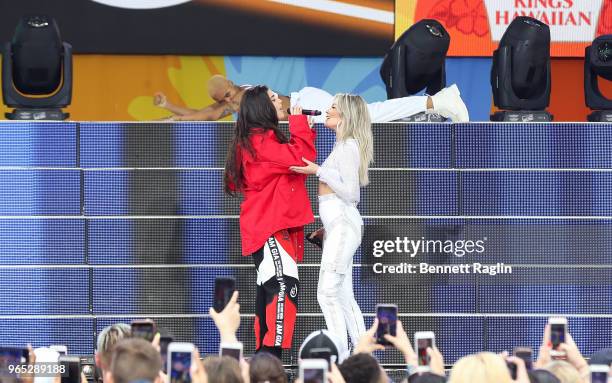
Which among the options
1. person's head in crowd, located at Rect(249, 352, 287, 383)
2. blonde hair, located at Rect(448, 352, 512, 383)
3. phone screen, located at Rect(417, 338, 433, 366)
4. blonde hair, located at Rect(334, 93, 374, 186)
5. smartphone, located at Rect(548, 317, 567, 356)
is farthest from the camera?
blonde hair, located at Rect(334, 93, 374, 186)

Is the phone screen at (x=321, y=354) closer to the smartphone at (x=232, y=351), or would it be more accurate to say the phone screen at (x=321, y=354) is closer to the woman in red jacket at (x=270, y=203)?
the smartphone at (x=232, y=351)

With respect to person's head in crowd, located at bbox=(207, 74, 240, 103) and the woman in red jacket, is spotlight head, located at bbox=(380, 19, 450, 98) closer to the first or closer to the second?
the woman in red jacket

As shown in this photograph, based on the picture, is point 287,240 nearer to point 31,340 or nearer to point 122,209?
point 122,209

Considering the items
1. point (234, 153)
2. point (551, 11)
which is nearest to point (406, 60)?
point (234, 153)

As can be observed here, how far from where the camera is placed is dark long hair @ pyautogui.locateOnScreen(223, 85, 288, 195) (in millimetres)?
8016

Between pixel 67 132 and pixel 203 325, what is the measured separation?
1.58m

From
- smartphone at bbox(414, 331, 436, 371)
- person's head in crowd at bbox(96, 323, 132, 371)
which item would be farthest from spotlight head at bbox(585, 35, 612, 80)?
person's head in crowd at bbox(96, 323, 132, 371)

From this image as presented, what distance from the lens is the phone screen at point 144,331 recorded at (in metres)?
5.50

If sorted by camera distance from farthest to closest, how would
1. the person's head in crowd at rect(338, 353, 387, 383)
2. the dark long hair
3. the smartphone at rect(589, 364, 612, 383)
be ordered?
the dark long hair, the person's head in crowd at rect(338, 353, 387, 383), the smartphone at rect(589, 364, 612, 383)

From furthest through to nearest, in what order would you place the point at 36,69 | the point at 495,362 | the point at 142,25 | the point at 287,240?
the point at 142,25, the point at 36,69, the point at 287,240, the point at 495,362

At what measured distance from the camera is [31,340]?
28.9 feet

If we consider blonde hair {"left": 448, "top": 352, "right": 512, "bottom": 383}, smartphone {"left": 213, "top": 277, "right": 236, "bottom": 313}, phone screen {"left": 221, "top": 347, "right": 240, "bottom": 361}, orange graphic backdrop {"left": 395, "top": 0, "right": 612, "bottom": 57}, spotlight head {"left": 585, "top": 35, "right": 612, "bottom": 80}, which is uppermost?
orange graphic backdrop {"left": 395, "top": 0, "right": 612, "bottom": 57}

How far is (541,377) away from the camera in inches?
188

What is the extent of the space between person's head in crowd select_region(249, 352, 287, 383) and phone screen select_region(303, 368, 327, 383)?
2.61 ft
